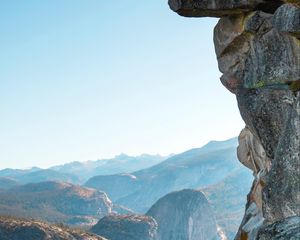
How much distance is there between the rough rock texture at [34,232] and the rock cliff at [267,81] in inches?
4944

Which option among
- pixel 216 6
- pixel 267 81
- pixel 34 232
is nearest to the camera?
pixel 267 81

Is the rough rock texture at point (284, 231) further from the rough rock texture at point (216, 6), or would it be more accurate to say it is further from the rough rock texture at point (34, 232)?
the rough rock texture at point (34, 232)

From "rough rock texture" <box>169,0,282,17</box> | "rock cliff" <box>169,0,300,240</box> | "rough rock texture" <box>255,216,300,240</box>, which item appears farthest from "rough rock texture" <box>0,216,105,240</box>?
"rough rock texture" <box>255,216,300,240</box>

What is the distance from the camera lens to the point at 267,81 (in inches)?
921

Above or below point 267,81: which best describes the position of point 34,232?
below

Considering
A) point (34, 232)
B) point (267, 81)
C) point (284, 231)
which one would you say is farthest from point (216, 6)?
point (34, 232)

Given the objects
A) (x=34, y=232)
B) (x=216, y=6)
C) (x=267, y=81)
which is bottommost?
(x=34, y=232)

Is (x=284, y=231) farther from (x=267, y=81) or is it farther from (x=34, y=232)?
(x=34, y=232)

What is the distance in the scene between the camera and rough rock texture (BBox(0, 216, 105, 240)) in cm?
14650

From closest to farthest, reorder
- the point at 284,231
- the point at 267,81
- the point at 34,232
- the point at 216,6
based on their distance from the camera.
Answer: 1. the point at 284,231
2. the point at 267,81
3. the point at 216,6
4. the point at 34,232

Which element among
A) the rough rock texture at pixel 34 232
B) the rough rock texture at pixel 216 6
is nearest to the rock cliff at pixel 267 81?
the rough rock texture at pixel 216 6

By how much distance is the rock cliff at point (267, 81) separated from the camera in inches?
787

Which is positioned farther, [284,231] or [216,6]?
[216,6]

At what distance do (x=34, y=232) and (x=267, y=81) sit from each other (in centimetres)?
13969
